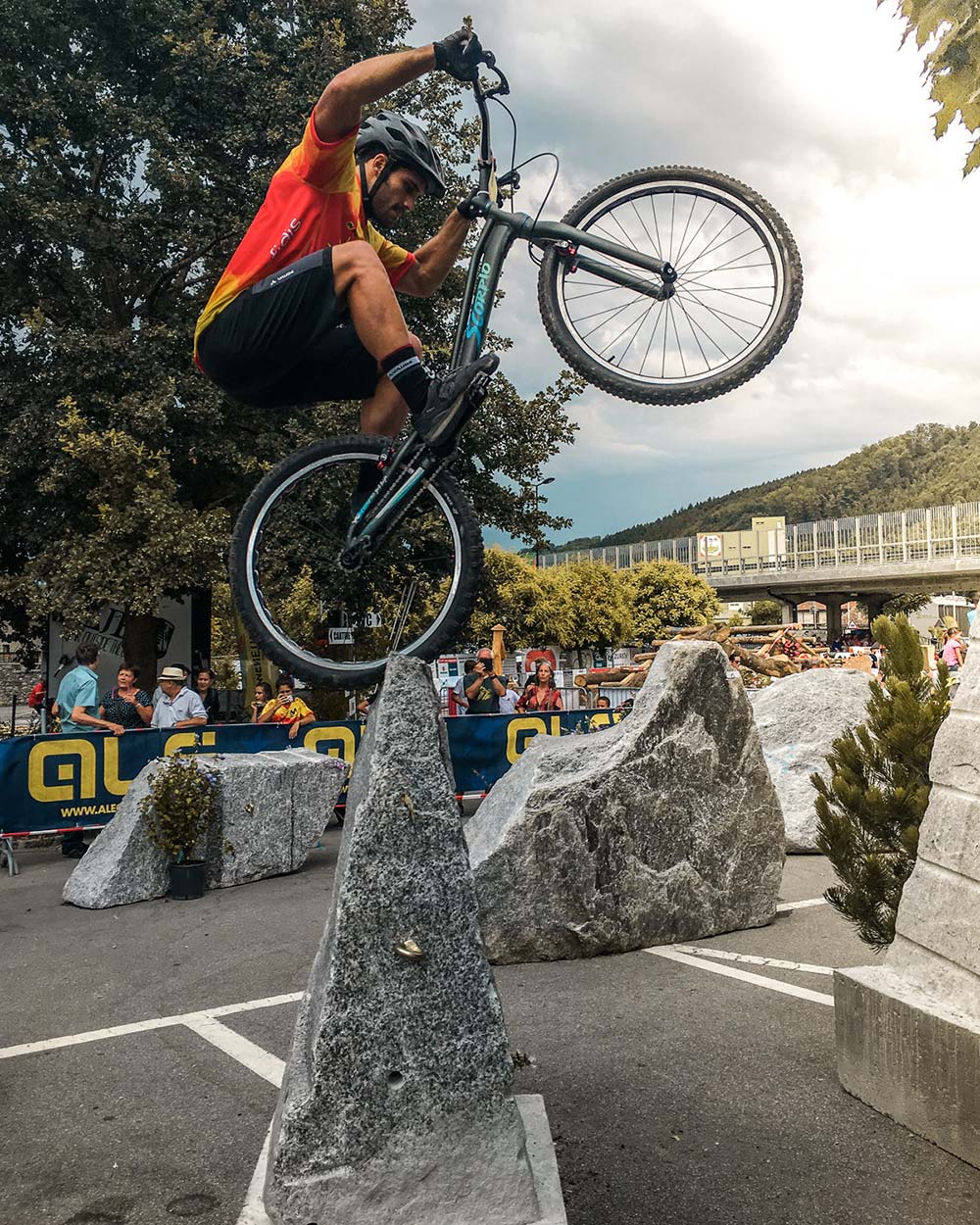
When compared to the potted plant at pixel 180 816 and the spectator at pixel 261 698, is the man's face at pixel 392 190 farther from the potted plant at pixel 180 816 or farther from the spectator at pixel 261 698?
the spectator at pixel 261 698

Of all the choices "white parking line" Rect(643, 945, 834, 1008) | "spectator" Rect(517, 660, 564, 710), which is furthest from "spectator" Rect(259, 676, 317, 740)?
"white parking line" Rect(643, 945, 834, 1008)

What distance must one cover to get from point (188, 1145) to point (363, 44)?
17.1 m

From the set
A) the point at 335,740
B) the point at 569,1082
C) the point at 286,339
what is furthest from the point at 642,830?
the point at 335,740

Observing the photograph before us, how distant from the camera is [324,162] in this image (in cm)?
358

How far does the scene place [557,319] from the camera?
3867 mm

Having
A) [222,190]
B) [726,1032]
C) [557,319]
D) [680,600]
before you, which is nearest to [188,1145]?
[726,1032]

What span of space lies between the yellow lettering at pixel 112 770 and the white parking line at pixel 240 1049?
538 cm

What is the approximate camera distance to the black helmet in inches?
148

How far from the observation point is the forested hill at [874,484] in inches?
3740

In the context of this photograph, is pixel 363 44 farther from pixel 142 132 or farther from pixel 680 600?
pixel 680 600

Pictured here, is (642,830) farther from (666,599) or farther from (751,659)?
(666,599)

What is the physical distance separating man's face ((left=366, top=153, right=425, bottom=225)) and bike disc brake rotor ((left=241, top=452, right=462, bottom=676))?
1060mm

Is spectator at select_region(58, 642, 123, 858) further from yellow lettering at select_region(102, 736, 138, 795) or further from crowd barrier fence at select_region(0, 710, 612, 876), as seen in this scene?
crowd barrier fence at select_region(0, 710, 612, 876)

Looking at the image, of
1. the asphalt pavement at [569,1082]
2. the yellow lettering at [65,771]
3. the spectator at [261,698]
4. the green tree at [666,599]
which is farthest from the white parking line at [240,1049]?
the green tree at [666,599]
